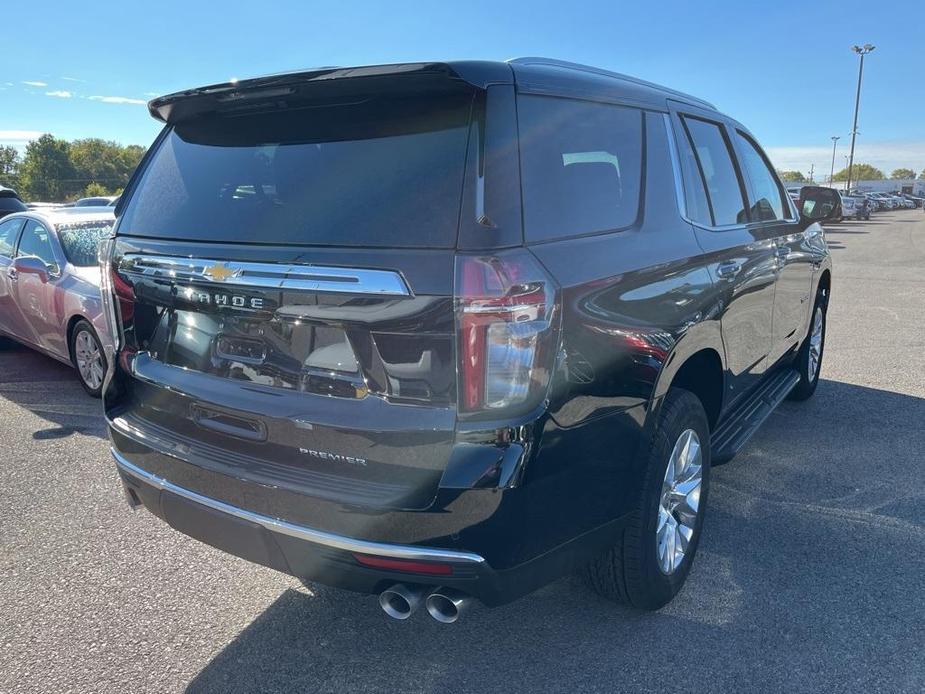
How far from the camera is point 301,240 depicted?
220cm

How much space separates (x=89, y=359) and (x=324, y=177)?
Result: 4287 millimetres

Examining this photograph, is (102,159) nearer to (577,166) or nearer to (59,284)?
(59,284)

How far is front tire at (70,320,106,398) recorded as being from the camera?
5.55m

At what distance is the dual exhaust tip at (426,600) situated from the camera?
2.13m

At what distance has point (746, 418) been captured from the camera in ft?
12.6

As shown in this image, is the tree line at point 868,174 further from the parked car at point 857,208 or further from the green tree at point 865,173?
the parked car at point 857,208

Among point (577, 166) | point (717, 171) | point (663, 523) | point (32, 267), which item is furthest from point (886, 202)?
point (577, 166)

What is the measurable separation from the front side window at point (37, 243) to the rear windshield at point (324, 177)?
13.0ft

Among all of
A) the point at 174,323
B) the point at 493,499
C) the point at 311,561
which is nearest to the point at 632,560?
the point at 493,499

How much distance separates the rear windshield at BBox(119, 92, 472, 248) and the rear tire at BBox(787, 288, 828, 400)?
3.95 meters

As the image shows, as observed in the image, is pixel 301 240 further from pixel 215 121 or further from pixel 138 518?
pixel 138 518

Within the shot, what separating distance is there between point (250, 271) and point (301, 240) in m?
0.18

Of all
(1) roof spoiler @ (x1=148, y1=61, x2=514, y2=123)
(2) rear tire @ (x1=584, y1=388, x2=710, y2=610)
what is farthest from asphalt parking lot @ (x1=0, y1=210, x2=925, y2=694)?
(1) roof spoiler @ (x1=148, y1=61, x2=514, y2=123)

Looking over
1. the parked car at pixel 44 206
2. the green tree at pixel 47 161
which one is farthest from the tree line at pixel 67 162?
the parked car at pixel 44 206
